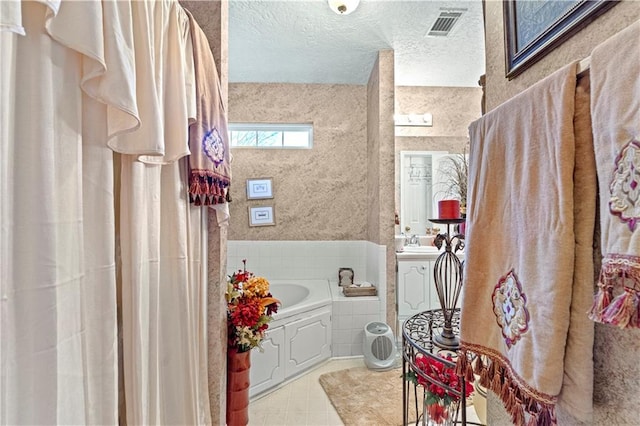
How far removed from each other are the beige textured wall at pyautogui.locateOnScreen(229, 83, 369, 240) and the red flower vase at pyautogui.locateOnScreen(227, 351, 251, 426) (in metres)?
2.01

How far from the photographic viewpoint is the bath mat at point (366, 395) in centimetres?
186

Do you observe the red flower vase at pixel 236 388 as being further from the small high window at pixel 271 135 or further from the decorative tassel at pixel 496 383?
the small high window at pixel 271 135

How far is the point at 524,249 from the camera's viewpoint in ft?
2.06

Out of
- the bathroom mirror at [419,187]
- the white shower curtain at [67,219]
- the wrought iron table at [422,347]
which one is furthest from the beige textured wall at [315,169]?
Result: the white shower curtain at [67,219]

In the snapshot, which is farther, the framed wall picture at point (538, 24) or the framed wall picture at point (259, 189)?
the framed wall picture at point (259, 189)

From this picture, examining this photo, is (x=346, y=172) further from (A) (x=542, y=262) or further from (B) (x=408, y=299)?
(A) (x=542, y=262)

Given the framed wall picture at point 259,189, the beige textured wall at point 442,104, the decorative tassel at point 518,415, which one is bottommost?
the decorative tassel at point 518,415

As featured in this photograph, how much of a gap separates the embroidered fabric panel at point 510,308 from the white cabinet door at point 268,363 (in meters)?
1.81

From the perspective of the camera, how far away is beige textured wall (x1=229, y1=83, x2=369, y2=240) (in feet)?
11.5

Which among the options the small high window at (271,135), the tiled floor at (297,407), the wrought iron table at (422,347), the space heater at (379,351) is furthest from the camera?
the small high window at (271,135)

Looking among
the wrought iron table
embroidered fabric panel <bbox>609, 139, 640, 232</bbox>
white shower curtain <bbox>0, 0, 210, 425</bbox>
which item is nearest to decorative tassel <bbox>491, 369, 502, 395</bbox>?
the wrought iron table

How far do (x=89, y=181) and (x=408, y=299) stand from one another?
2.69m

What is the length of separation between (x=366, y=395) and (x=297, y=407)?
51 centimetres

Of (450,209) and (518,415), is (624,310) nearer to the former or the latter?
(518,415)
